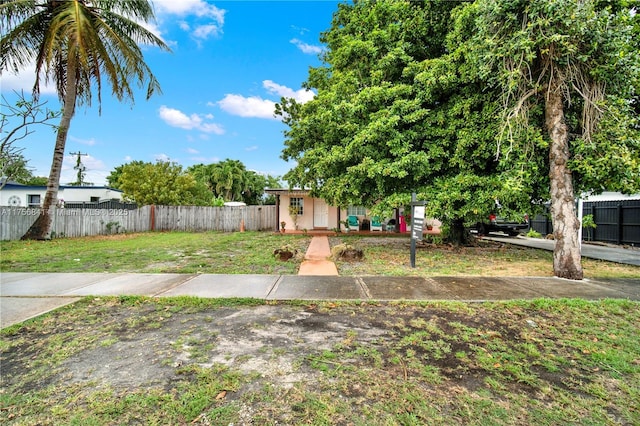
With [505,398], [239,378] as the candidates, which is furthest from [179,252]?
[505,398]

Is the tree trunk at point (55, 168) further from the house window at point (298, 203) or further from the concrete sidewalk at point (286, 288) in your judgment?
the house window at point (298, 203)

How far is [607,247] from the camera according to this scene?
1073cm

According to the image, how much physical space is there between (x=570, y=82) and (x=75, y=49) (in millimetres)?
14985

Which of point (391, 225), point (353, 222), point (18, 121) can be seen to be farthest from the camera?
point (391, 225)

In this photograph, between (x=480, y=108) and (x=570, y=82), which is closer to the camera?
(x=570, y=82)

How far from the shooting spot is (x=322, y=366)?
8.39 ft

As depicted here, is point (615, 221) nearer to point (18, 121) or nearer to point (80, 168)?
point (18, 121)

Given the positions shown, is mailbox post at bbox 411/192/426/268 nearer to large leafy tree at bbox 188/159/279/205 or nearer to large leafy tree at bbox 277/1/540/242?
large leafy tree at bbox 277/1/540/242

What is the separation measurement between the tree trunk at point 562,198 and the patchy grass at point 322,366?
1.90 m

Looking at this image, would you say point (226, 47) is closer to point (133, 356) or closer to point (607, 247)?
point (133, 356)

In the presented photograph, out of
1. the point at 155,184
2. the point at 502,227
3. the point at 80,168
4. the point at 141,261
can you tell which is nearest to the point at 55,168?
the point at 155,184

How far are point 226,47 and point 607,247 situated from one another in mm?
16255

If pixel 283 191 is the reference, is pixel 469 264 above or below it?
below

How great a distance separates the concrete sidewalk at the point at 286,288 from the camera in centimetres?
452
